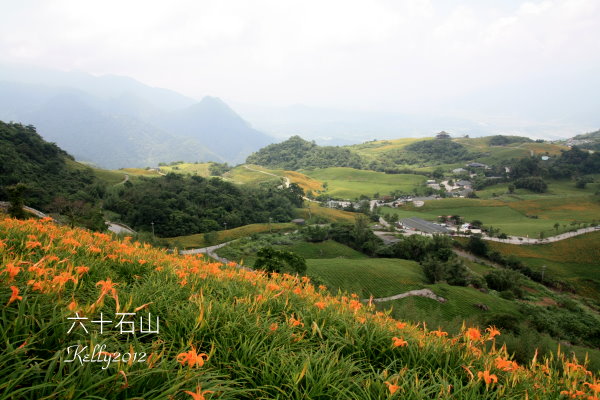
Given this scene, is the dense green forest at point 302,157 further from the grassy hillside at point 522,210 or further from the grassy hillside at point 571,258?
the grassy hillside at point 571,258

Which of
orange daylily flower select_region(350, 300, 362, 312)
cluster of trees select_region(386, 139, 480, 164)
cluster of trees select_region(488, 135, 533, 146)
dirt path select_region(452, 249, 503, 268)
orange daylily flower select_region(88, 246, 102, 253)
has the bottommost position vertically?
dirt path select_region(452, 249, 503, 268)

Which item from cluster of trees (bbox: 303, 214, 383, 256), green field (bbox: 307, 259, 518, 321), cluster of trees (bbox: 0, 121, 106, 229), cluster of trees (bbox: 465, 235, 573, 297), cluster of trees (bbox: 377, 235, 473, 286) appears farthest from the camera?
cluster of trees (bbox: 303, 214, 383, 256)

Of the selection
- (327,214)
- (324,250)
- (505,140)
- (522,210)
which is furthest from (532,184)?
(324,250)

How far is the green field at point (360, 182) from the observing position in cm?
9806

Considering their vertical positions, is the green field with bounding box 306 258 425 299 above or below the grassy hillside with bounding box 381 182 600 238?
below

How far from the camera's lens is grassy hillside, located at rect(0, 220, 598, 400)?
1.79 metres

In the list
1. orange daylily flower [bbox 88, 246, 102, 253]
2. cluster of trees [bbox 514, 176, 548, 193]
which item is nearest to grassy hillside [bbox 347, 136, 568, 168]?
cluster of trees [bbox 514, 176, 548, 193]

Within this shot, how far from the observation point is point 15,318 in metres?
2.04

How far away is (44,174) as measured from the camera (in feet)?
177

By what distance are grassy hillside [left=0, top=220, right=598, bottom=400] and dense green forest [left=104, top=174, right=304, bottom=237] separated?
5106cm

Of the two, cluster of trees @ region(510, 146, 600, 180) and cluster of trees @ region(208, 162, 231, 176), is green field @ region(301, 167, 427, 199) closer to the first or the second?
cluster of trees @ region(510, 146, 600, 180)

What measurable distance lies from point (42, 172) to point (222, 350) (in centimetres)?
6896

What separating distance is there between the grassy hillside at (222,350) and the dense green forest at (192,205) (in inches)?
2010

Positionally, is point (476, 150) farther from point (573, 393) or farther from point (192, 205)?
point (573, 393)
